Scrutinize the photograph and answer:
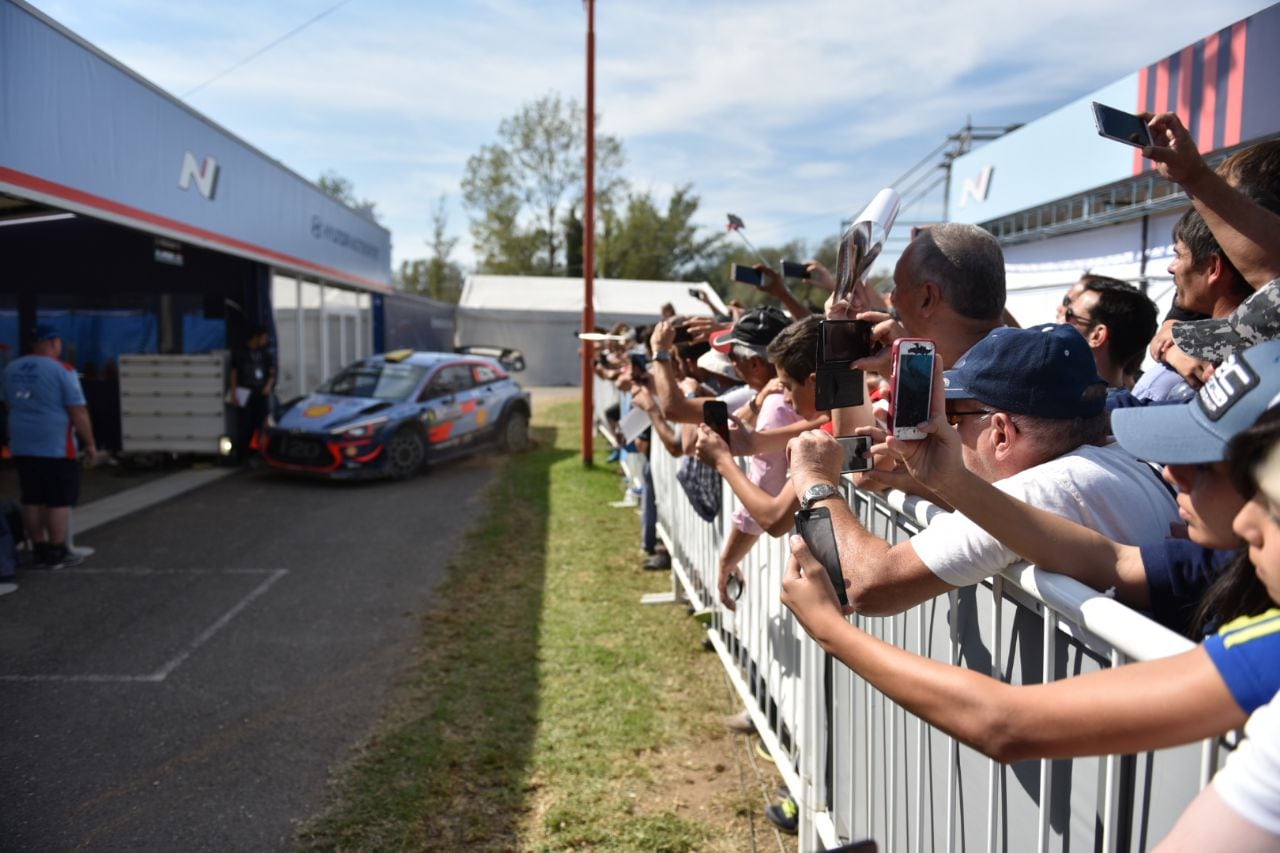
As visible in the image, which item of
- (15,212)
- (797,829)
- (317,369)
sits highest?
(15,212)

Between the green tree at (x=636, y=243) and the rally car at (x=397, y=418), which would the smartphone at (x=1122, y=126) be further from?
the green tree at (x=636, y=243)

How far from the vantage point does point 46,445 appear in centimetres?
657

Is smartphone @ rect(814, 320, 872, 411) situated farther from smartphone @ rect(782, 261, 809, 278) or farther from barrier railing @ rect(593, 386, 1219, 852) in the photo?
smartphone @ rect(782, 261, 809, 278)

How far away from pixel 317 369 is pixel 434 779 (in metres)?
14.0

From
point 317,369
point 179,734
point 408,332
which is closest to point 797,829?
point 179,734

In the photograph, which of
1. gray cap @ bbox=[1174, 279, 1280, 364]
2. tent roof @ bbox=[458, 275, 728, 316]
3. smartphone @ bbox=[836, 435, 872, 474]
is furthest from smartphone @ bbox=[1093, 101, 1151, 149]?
tent roof @ bbox=[458, 275, 728, 316]

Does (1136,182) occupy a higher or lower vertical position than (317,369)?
higher

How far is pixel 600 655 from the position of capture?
4.96 meters

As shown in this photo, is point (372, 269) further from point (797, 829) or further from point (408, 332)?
point (797, 829)

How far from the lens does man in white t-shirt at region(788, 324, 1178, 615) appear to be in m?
1.72

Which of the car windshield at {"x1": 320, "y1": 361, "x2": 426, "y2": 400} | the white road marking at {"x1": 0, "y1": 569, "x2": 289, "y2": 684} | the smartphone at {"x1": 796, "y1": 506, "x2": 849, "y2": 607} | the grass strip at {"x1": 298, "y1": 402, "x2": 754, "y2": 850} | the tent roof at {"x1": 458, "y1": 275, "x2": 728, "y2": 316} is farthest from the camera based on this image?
the tent roof at {"x1": 458, "y1": 275, "x2": 728, "y2": 316}

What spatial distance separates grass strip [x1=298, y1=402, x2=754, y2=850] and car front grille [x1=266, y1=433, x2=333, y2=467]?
438cm

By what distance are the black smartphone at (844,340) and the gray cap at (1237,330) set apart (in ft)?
2.31

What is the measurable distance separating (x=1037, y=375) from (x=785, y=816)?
2293 mm
